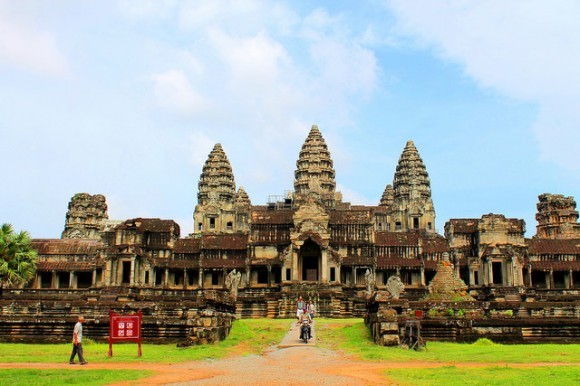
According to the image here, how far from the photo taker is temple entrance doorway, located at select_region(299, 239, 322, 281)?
2435 inches

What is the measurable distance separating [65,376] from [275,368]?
6105mm

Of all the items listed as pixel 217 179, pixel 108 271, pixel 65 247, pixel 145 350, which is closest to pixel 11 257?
pixel 108 271

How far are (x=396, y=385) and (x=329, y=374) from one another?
2.77 m

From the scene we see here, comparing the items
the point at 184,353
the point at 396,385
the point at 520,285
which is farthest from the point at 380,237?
the point at 396,385

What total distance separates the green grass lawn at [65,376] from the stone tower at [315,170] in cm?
7533

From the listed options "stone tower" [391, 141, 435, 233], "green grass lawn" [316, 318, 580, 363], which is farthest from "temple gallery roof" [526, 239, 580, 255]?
"green grass lawn" [316, 318, 580, 363]

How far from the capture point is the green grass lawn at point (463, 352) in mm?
21734

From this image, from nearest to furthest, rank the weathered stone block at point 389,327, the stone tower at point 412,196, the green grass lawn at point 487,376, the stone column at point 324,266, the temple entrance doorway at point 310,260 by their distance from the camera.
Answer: the green grass lawn at point 487,376 → the weathered stone block at point 389,327 → the stone column at point 324,266 → the temple entrance doorway at point 310,260 → the stone tower at point 412,196

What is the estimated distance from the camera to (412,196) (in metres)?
97.9

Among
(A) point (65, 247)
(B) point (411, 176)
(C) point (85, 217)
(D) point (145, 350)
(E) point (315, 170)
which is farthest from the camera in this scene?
(B) point (411, 176)

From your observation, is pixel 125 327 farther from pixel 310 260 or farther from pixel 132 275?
pixel 132 275

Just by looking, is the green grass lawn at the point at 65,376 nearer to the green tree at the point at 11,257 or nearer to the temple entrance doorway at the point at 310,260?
the green tree at the point at 11,257

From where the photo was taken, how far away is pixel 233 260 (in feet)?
214

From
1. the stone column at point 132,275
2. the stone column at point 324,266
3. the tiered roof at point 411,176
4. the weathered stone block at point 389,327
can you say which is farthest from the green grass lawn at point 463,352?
the tiered roof at point 411,176
